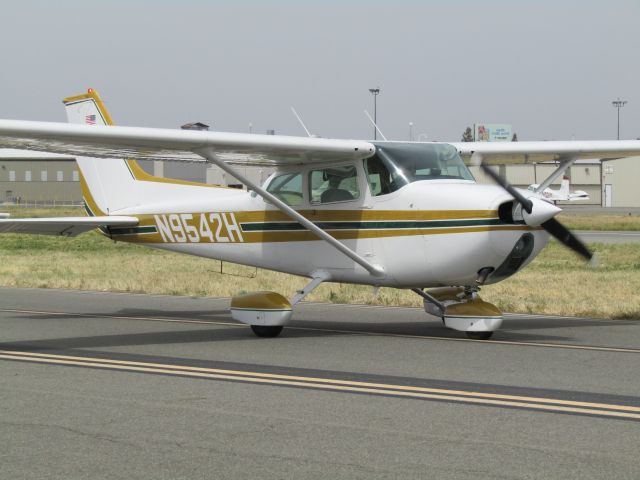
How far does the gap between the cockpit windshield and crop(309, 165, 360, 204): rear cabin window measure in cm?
26

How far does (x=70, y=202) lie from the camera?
3964 inches

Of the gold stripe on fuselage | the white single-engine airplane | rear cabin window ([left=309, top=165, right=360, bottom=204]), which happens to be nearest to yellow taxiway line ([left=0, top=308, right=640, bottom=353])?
the white single-engine airplane

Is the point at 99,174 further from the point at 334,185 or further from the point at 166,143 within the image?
the point at 334,185

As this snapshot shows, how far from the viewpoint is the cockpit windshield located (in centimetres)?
1173

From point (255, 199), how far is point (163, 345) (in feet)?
9.25

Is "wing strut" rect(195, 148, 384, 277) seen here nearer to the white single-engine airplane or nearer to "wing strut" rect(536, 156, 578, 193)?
the white single-engine airplane

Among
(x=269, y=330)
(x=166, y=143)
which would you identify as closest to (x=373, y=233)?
(x=269, y=330)

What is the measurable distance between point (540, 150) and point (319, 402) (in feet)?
24.9

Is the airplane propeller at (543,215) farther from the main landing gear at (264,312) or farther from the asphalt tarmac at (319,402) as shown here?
the main landing gear at (264,312)

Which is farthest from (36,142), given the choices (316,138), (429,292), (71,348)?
(429,292)

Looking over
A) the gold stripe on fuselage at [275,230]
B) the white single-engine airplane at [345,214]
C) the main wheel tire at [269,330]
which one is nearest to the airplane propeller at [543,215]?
the white single-engine airplane at [345,214]

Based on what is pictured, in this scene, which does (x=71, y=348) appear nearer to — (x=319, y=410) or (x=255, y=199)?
(x=255, y=199)

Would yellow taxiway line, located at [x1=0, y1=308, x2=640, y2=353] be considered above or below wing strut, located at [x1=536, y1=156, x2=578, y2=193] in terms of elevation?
below

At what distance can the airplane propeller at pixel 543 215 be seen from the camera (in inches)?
420
